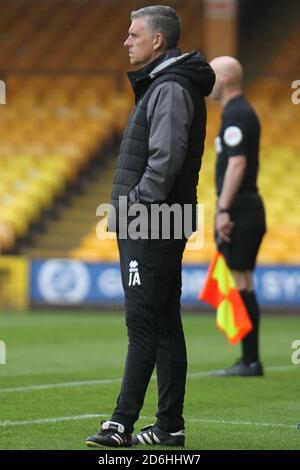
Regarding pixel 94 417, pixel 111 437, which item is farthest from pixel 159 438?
pixel 94 417

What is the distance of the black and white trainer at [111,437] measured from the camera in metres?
5.53

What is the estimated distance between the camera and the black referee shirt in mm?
9016

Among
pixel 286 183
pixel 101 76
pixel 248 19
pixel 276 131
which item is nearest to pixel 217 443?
pixel 286 183

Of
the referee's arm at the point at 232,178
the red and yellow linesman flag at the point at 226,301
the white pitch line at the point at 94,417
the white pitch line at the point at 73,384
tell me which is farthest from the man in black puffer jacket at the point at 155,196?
the red and yellow linesman flag at the point at 226,301

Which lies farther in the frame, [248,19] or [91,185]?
[248,19]

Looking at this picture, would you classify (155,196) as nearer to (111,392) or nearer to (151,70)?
(151,70)

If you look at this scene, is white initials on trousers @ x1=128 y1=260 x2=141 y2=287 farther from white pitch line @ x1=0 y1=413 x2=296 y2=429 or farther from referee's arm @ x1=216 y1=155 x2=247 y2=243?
referee's arm @ x1=216 y1=155 x2=247 y2=243

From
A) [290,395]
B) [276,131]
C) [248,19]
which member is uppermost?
[248,19]

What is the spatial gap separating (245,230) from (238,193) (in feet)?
0.98

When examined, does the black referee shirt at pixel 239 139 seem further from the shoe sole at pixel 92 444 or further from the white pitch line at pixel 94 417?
the shoe sole at pixel 92 444
